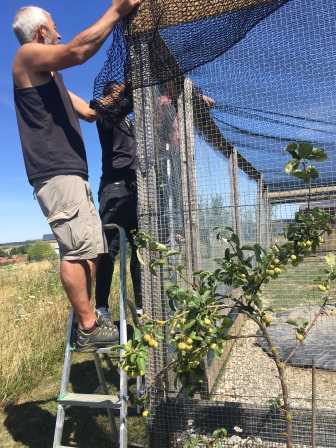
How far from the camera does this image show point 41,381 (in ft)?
12.6

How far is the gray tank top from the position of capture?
2.21m

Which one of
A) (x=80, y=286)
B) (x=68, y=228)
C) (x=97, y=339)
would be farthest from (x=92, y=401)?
(x=68, y=228)

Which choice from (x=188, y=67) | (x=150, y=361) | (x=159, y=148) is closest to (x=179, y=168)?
(x=159, y=148)

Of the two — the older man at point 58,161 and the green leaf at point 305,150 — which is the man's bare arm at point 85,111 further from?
the green leaf at point 305,150

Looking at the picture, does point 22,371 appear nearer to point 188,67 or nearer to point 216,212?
point 216,212

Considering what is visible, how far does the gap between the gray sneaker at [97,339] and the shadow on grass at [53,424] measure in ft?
2.93

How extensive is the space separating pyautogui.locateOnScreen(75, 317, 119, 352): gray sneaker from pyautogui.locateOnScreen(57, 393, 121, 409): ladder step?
0.25 meters

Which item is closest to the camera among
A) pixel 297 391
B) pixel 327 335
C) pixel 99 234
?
pixel 99 234

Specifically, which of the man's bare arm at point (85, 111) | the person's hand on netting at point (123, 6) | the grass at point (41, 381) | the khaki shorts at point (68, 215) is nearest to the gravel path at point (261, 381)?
the grass at point (41, 381)

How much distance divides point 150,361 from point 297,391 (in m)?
1.63

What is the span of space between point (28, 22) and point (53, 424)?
269cm

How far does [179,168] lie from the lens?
323 cm

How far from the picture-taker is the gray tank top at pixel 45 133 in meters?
2.21

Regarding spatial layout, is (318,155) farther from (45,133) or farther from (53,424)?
(53,424)
